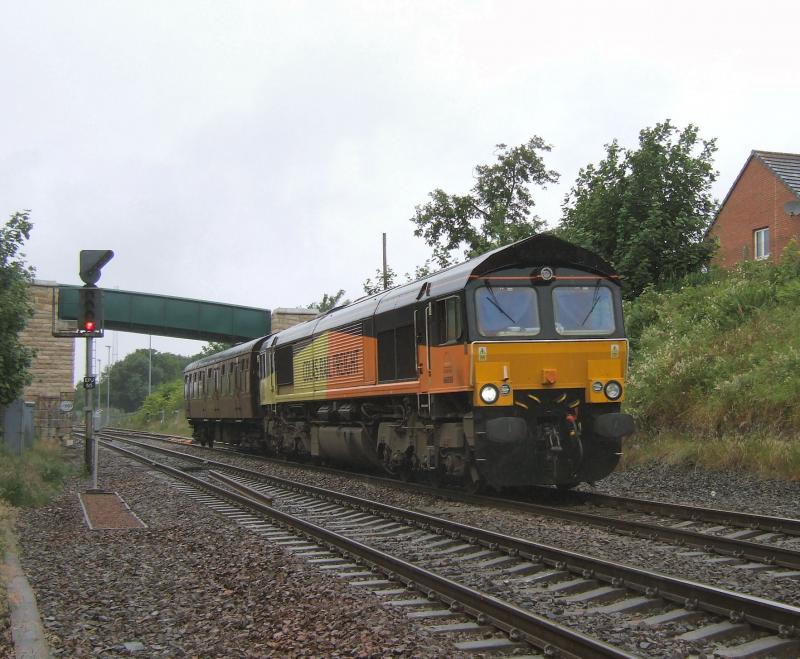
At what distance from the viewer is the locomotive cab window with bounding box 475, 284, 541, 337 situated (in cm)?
1149

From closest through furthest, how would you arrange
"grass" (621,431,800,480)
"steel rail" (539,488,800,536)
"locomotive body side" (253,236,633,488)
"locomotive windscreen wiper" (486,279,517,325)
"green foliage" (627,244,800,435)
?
Answer: 1. "steel rail" (539,488,800,536)
2. "locomotive body side" (253,236,633,488)
3. "locomotive windscreen wiper" (486,279,517,325)
4. "grass" (621,431,800,480)
5. "green foliage" (627,244,800,435)

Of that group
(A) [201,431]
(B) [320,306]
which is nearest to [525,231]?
(A) [201,431]

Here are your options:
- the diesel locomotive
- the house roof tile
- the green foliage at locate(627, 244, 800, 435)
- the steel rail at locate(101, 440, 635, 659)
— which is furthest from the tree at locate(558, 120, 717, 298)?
the steel rail at locate(101, 440, 635, 659)

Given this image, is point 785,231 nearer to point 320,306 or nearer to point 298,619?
point 298,619

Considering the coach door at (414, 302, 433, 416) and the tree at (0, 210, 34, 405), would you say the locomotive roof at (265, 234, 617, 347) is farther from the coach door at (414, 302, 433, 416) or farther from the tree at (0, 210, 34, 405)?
the tree at (0, 210, 34, 405)

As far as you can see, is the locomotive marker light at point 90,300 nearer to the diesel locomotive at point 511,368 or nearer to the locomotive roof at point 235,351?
the diesel locomotive at point 511,368

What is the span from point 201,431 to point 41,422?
5.88 metres

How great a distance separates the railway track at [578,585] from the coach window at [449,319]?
2509mm

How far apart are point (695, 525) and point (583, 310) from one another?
3621 mm

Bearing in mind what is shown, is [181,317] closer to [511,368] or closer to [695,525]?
[511,368]

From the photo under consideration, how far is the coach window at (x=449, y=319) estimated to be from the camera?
11.6 meters

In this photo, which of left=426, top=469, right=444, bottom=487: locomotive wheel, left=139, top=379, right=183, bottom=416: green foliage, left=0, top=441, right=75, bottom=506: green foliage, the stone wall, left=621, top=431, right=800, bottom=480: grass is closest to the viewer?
left=621, top=431, right=800, bottom=480: grass

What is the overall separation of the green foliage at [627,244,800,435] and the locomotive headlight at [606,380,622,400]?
11.6 feet

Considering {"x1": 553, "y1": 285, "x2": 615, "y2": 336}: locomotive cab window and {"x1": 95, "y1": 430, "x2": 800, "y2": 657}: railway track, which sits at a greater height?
{"x1": 553, "y1": 285, "x2": 615, "y2": 336}: locomotive cab window
